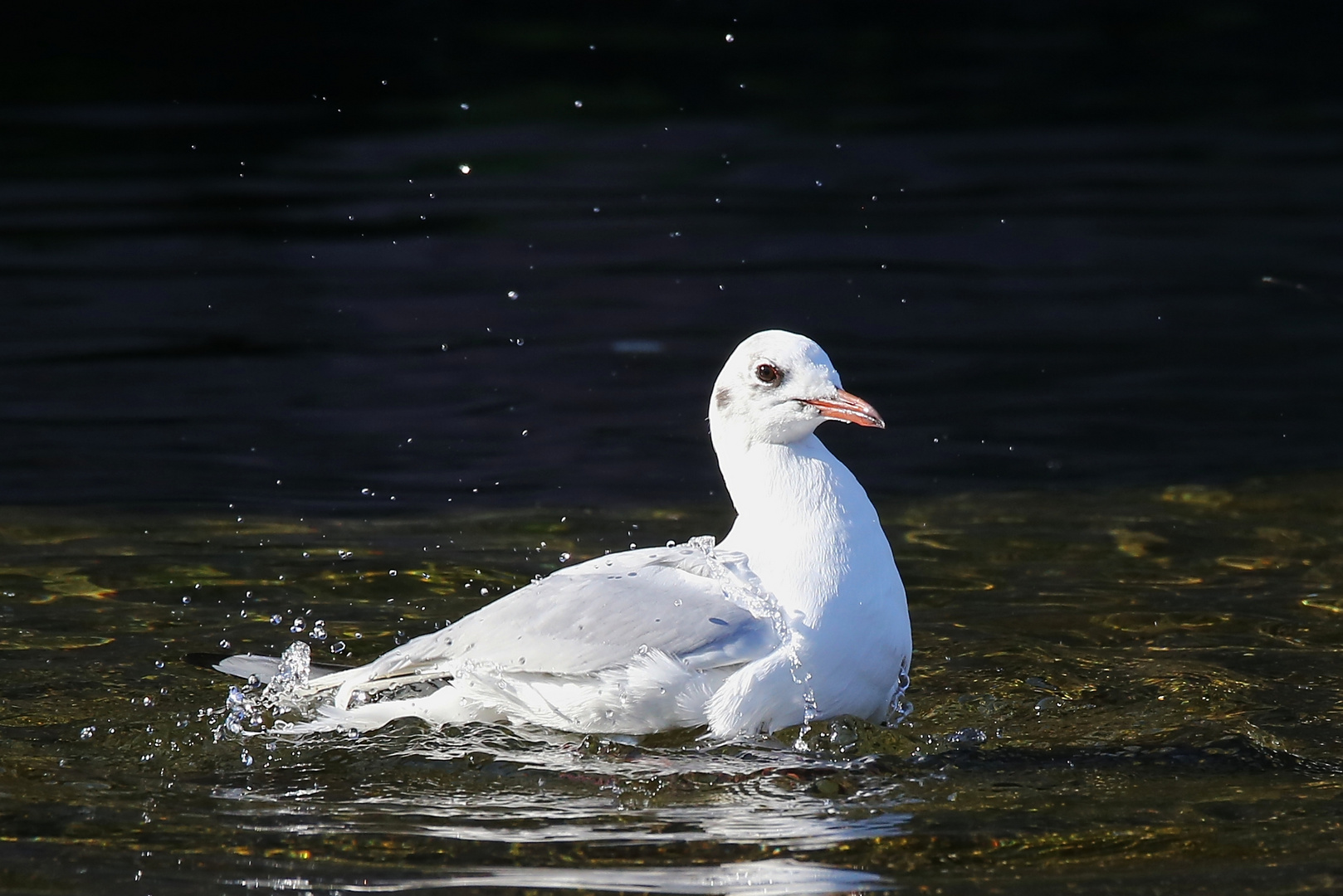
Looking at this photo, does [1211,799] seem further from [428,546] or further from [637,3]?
[637,3]

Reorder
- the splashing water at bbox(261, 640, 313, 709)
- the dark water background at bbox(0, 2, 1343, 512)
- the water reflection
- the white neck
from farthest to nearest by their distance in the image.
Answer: the dark water background at bbox(0, 2, 1343, 512) < the splashing water at bbox(261, 640, 313, 709) < the white neck < the water reflection

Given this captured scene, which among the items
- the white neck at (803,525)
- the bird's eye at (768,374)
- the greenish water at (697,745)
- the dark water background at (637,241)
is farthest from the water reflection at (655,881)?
the dark water background at (637,241)

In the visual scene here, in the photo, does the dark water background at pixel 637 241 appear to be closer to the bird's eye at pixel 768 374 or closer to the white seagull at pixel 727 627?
the white seagull at pixel 727 627

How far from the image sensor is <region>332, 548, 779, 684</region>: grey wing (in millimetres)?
5156

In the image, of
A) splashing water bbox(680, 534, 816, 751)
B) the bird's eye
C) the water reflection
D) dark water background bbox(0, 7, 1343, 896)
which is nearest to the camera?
the water reflection

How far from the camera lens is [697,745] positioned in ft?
17.1

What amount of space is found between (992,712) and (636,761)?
44.9 inches

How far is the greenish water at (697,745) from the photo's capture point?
14.3 ft

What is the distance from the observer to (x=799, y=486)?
5441 mm

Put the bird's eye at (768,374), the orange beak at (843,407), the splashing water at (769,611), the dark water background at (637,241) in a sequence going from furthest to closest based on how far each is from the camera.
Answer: the dark water background at (637,241), the bird's eye at (768,374), the orange beak at (843,407), the splashing water at (769,611)

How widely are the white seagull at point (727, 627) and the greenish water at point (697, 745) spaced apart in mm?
115

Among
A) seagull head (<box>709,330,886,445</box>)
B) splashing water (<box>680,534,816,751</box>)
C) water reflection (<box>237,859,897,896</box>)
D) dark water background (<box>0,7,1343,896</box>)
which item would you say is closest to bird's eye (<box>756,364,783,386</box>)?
seagull head (<box>709,330,886,445</box>)

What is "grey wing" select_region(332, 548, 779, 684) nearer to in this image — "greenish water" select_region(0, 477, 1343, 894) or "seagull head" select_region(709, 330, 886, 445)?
"greenish water" select_region(0, 477, 1343, 894)

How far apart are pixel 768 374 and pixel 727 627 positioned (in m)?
0.81
